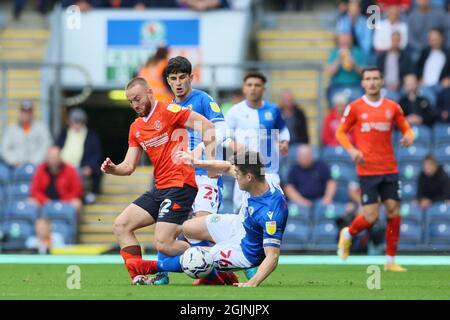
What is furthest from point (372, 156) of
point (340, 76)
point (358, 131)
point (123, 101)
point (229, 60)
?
point (123, 101)

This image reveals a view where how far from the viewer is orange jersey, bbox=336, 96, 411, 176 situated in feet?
49.8

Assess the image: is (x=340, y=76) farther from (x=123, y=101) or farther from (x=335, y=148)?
(x=123, y=101)

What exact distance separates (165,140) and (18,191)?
9.20 m

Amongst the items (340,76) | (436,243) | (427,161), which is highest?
(340,76)

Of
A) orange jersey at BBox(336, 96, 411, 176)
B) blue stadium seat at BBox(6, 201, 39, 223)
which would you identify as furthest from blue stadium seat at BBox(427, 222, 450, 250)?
blue stadium seat at BBox(6, 201, 39, 223)

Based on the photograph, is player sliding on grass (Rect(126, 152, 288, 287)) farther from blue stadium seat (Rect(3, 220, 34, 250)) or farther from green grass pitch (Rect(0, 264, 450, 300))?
blue stadium seat (Rect(3, 220, 34, 250))

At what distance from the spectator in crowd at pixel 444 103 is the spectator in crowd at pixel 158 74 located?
4.41 metres

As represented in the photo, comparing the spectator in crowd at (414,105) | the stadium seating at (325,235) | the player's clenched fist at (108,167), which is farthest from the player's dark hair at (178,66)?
the spectator in crowd at (414,105)

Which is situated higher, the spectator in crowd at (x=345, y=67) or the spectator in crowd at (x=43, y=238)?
the spectator in crowd at (x=345, y=67)

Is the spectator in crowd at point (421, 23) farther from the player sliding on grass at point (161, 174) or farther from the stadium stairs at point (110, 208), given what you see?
the player sliding on grass at point (161, 174)

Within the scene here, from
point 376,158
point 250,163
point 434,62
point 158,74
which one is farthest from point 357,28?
point 250,163

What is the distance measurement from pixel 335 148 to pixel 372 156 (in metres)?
5.35

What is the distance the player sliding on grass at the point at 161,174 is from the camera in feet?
38.9
